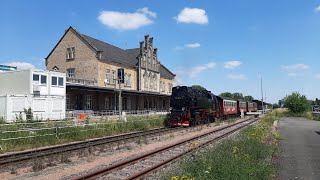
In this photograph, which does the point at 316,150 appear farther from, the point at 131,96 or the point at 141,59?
the point at 141,59

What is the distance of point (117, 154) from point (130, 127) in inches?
468

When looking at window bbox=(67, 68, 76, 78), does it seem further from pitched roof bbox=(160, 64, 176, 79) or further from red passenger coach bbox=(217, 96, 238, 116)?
pitched roof bbox=(160, 64, 176, 79)

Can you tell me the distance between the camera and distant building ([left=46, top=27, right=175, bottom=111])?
42.0m

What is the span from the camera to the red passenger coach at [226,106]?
41.9m

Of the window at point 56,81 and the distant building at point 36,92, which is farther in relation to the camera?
the window at point 56,81

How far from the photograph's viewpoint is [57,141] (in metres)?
18.2

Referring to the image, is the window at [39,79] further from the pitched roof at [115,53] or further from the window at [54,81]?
the pitched roof at [115,53]

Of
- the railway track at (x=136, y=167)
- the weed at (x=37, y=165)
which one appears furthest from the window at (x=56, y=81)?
the weed at (x=37, y=165)

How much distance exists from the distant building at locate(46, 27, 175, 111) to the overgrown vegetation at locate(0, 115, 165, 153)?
12.6 metres

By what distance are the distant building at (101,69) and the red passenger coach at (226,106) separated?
10577 mm

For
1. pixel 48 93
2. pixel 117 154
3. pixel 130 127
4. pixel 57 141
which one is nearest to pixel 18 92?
pixel 48 93

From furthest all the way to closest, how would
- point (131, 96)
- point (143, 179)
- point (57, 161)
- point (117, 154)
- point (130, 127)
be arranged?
point (131, 96) < point (130, 127) < point (117, 154) < point (57, 161) < point (143, 179)

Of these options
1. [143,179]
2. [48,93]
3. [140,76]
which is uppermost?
[140,76]

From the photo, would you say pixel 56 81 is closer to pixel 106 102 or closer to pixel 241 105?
pixel 106 102
